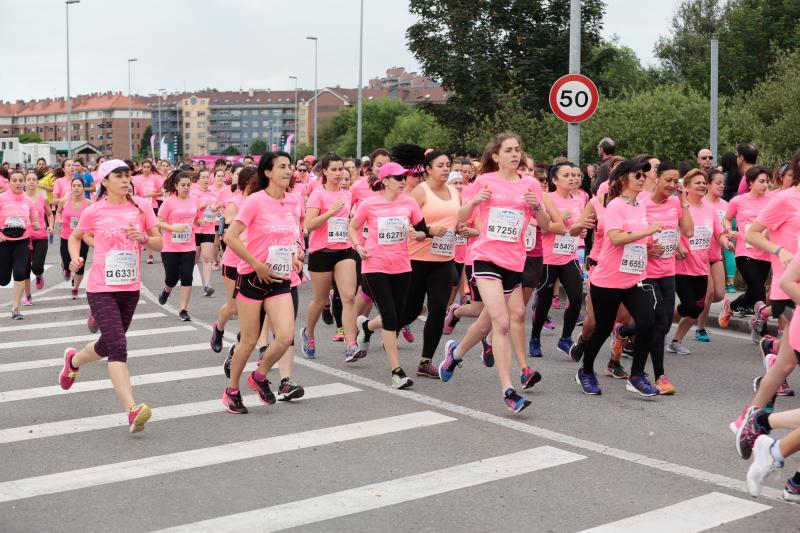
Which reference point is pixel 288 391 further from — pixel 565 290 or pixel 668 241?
pixel 565 290

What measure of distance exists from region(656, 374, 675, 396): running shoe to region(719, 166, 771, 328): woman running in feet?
8.18

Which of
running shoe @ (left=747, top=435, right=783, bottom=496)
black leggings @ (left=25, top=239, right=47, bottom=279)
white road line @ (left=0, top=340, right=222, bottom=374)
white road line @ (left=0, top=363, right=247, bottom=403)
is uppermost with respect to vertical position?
black leggings @ (left=25, top=239, right=47, bottom=279)

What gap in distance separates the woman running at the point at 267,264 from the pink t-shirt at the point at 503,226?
1426mm

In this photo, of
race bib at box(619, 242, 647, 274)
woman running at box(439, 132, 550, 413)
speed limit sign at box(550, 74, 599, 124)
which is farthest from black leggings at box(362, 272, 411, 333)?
speed limit sign at box(550, 74, 599, 124)

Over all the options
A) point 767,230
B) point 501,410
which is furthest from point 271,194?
point 767,230

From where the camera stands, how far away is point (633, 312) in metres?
8.54

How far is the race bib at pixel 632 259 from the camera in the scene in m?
8.46

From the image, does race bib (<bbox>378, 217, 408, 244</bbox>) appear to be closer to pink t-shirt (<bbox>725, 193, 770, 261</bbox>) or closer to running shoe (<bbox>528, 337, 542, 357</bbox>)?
running shoe (<bbox>528, 337, 542, 357</bbox>)

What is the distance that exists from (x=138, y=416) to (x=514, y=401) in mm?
2523

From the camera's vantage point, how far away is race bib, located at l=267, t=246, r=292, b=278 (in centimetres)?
792

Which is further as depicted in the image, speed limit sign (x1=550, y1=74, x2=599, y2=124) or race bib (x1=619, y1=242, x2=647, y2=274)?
speed limit sign (x1=550, y1=74, x2=599, y2=124)

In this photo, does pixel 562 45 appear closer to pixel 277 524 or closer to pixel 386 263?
pixel 386 263

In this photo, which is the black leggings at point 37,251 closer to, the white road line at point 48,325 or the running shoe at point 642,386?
the white road line at point 48,325

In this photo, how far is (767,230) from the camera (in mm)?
8047
